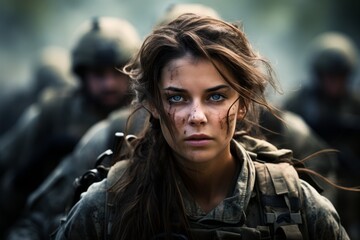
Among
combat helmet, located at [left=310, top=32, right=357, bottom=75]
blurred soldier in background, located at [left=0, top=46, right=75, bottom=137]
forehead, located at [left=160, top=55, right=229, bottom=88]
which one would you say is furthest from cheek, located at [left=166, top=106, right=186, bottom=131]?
blurred soldier in background, located at [left=0, top=46, right=75, bottom=137]

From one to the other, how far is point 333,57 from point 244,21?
7148 mm

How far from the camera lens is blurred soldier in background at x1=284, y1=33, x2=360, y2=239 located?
37.9 feet

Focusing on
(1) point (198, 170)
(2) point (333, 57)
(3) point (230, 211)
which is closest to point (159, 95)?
(1) point (198, 170)

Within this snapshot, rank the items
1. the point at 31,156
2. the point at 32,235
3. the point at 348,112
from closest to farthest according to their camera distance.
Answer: the point at 32,235 → the point at 31,156 → the point at 348,112

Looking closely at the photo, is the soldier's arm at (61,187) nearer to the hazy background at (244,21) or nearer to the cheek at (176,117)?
the cheek at (176,117)

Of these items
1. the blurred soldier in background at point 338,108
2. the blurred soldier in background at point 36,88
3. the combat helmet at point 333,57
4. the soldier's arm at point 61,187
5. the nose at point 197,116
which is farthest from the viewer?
the blurred soldier in background at point 36,88

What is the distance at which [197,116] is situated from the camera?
15.9 feet

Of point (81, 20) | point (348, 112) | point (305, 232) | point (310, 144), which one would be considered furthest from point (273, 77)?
point (81, 20)

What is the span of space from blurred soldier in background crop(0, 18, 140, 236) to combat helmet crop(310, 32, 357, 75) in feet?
14.1

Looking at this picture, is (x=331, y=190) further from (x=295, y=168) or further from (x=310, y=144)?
(x=295, y=168)

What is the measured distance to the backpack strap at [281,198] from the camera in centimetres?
491

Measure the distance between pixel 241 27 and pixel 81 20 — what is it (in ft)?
61.1

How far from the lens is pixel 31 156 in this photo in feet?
30.9

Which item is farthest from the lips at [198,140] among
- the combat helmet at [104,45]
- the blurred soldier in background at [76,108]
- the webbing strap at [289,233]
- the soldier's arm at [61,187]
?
the combat helmet at [104,45]
